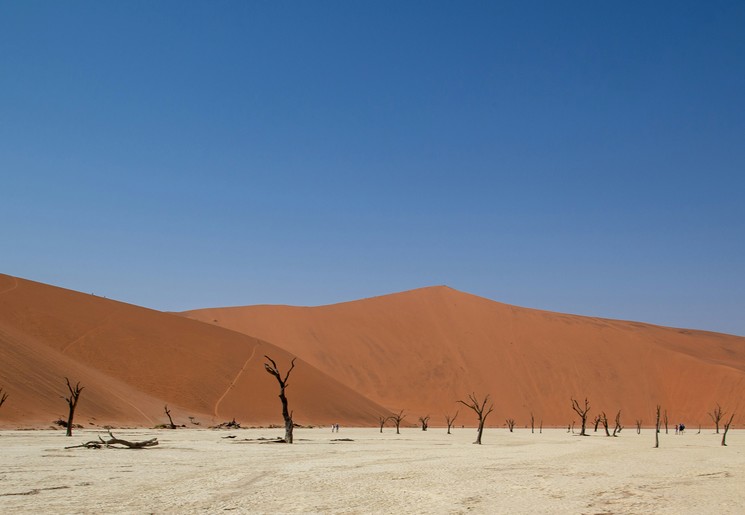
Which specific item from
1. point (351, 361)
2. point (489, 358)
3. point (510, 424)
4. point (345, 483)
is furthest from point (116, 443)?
point (489, 358)

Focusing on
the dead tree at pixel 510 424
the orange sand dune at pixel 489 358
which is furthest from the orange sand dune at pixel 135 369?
the orange sand dune at pixel 489 358

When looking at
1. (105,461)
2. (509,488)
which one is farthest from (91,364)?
(509,488)

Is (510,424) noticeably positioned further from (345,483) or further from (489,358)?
(345,483)

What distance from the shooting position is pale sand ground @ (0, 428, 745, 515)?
36.9ft

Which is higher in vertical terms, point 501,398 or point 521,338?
point 521,338

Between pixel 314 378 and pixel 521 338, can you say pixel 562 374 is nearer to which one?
pixel 521 338

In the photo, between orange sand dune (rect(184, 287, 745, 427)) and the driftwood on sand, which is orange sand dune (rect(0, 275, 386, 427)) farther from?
the driftwood on sand

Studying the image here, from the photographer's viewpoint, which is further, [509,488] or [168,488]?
[509,488]

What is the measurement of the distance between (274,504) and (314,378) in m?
53.5

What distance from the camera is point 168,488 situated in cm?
1284

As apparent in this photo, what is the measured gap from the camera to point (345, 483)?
567 inches

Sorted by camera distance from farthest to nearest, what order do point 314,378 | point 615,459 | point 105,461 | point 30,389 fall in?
1. point 314,378
2. point 30,389
3. point 615,459
4. point 105,461

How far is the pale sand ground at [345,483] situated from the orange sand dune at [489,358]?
166ft

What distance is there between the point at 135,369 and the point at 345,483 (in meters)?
42.7
